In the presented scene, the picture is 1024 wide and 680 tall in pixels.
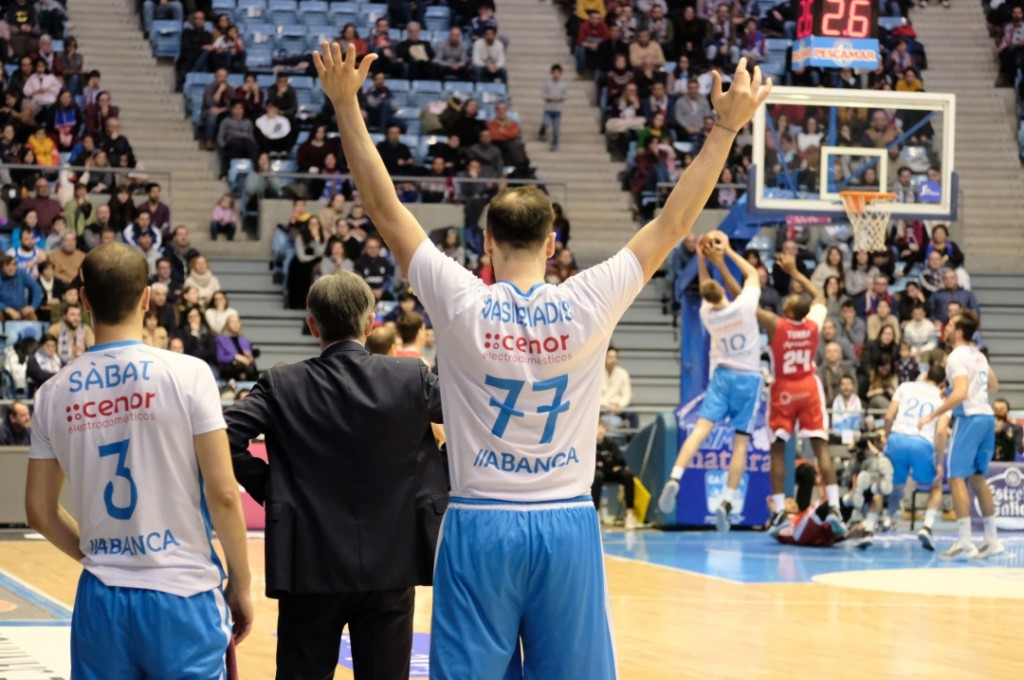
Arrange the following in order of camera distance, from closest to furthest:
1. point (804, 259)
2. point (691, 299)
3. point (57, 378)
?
point (57, 378) < point (691, 299) < point (804, 259)

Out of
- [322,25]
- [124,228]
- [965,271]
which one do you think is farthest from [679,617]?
[322,25]

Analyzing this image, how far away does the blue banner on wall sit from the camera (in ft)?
55.9

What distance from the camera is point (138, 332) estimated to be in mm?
4246

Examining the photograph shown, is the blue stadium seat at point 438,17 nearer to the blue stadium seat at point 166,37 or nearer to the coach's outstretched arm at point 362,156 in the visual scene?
the blue stadium seat at point 166,37

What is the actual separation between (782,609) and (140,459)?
7.44 m

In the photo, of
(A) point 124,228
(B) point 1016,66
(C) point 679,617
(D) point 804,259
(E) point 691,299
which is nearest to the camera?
(C) point 679,617

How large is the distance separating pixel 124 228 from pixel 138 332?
52.1 feet

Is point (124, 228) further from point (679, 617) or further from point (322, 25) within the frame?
point (679, 617)

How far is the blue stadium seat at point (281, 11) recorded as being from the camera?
79.6ft

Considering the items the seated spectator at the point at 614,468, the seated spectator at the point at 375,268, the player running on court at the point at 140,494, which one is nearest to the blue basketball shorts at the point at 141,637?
the player running on court at the point at 140,494

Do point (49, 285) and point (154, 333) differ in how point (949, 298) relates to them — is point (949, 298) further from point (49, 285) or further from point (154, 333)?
point (49, 285)

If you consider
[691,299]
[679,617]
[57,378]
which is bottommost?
[679,617]

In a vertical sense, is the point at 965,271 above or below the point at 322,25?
below

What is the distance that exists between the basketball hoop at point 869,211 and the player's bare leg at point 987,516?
276 centimetres
